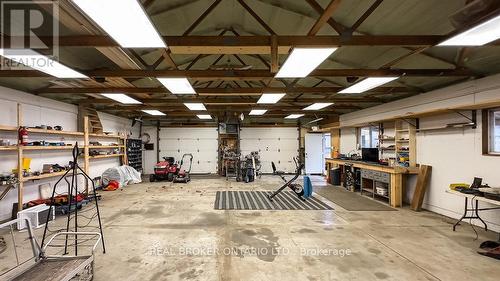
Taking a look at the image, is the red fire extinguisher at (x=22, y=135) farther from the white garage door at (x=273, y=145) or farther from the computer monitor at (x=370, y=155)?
the computer monitor at (x=370, y=155)

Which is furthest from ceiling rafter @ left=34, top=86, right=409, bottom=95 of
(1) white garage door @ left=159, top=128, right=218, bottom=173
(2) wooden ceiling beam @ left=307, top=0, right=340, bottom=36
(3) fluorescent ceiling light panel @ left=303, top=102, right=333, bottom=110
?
(1) white garage door @ left=159, top=128, right=218, bottom=173

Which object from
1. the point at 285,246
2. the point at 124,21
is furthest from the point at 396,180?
the point at 124,21

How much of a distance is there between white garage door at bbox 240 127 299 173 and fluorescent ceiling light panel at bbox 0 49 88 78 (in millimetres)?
8161

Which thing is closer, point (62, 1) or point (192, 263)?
point (62, 1)

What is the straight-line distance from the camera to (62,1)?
6.09ft

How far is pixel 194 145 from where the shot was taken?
1111 cm

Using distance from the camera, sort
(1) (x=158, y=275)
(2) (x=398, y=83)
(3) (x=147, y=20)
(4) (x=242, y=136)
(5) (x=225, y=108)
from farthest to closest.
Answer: (4) (x=242, y=136) < (5) (x=225, y=108) < (2) (x=398, y=83) < (1) (x=158, y=275) < (3) (x=147, y=20)

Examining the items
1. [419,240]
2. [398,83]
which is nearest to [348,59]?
[398,83]

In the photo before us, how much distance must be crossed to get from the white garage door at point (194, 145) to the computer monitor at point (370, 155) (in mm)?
6597

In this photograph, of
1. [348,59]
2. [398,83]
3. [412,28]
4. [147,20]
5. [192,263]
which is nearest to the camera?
[147,20]

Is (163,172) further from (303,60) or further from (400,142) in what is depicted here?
(400,142)

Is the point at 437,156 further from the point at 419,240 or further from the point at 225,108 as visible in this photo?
the point at 225,108

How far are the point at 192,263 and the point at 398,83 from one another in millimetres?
5207

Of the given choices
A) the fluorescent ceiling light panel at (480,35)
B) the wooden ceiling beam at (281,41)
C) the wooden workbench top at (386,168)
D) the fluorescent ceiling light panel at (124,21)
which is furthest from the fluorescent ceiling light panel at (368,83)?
the fluorescent ceiling light panel at (124,21)
